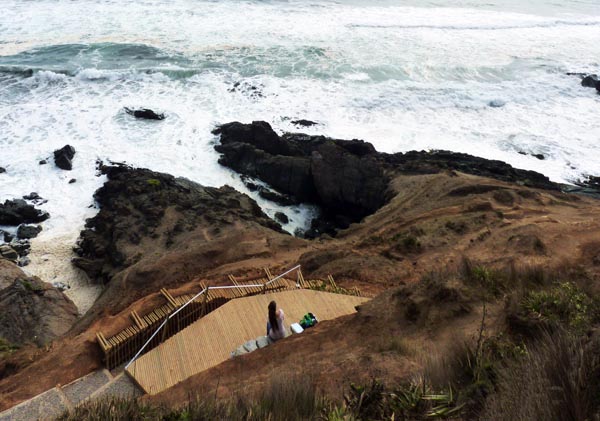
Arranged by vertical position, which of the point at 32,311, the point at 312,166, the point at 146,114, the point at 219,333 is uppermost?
the point at 146,114

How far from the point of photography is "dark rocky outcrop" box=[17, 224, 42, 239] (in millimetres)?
15133

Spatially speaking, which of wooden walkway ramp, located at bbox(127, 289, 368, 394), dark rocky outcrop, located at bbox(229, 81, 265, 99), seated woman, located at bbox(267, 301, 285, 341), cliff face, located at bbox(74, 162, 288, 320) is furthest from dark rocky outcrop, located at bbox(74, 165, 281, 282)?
dark rocky outcrop, located at bbox(229, 81, 265, 99)

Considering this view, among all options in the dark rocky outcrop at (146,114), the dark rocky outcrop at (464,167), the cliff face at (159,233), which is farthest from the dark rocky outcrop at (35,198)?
the dark rocky outcrop at (464,167)

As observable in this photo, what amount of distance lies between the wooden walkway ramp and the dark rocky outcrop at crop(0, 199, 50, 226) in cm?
1139

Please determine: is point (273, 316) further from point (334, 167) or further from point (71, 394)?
point (334, 167)

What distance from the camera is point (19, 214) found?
1576 centimetres

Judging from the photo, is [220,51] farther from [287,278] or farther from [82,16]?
[287,278]

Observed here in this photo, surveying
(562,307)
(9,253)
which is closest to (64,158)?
(9,253)

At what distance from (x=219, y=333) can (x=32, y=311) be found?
6.28 meters

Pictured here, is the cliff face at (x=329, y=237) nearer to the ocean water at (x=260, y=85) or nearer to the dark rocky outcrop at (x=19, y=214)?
the ocean water at (x=260, y=85)

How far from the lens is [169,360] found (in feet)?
23.4

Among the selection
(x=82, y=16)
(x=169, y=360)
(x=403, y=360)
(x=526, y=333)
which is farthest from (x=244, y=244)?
(x=82, y=16)

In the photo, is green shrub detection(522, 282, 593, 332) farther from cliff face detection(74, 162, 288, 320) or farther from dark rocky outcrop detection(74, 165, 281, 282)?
dark rocky outcrop detection(74, 165, 281, 282)

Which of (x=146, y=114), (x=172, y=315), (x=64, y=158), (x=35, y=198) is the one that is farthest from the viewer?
(x=146, y=114)
